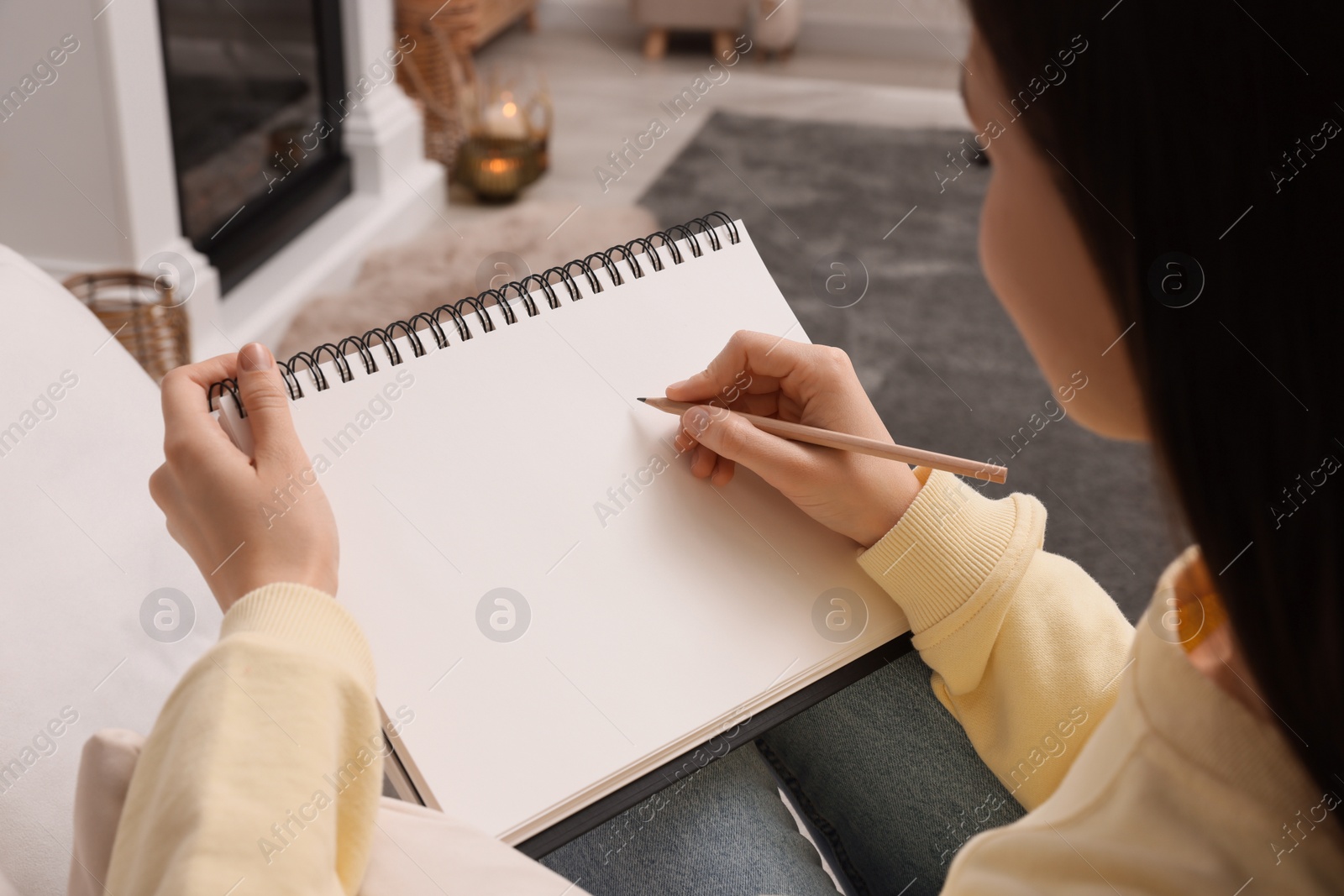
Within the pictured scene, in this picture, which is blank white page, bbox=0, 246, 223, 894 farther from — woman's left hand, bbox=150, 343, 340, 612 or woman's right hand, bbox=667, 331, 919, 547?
woman's right hand, bbox=667, 331, 919, 547

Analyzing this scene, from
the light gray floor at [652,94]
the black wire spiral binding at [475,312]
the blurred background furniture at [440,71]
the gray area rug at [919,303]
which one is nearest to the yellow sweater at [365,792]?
the black wire spiral binding at [475,312]

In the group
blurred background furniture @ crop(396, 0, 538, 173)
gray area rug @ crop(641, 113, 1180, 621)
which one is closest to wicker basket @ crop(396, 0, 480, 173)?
blurred background furniture @ crop(396, 0, 538, 173)

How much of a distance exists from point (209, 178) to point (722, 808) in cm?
175

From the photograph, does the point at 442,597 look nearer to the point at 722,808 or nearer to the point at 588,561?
the point at 588,561

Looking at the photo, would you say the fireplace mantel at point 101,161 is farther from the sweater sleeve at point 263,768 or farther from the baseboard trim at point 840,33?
the baseboard trim at point 840,33

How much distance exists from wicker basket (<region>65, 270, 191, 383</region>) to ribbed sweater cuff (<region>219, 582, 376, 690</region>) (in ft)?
3.06

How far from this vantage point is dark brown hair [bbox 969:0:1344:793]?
1.14 feet

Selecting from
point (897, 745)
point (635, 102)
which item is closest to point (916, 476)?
point (897, 745)

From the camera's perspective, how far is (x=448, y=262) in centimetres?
203

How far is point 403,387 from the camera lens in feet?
2.27

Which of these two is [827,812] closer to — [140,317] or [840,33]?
[140,317]

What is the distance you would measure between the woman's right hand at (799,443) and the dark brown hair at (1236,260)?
0.33 m

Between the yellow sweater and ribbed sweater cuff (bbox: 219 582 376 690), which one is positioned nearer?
the yellow sweater

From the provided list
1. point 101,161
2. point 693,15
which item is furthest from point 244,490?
point 693,15
